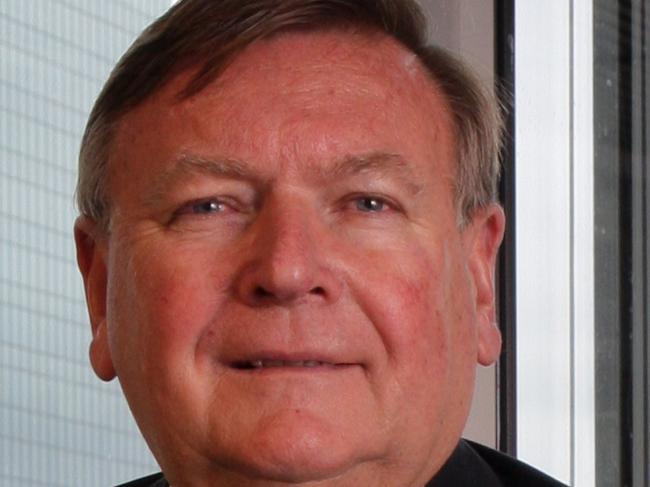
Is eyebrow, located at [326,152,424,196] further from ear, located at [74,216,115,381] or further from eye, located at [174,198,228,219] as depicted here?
ear, located at [74,216,115,381]

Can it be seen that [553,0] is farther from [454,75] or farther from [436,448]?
[436,448]

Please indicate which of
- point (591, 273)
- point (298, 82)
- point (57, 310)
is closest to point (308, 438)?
point (298, 82)

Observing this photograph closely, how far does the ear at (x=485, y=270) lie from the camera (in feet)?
4.71

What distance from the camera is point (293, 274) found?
1.21 meters

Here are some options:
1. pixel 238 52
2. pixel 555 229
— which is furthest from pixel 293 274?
pixel 555 229

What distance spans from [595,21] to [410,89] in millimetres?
719

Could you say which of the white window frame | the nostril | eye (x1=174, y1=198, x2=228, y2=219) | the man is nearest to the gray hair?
the man

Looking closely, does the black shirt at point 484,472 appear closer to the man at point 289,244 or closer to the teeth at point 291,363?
the man at point 289,244

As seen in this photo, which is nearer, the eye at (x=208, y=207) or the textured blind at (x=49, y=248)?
the eye at (x=208, y=207)

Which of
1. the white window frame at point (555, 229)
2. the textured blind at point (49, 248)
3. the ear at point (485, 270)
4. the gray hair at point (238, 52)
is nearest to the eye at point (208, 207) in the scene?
the gray hair at point (238, 52)

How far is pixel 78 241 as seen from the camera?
148 centimetres

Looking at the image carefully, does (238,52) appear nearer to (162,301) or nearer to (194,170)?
(194,170)

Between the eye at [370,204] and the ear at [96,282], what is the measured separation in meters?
0.27

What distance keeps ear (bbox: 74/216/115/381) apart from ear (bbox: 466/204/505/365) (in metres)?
0.37
